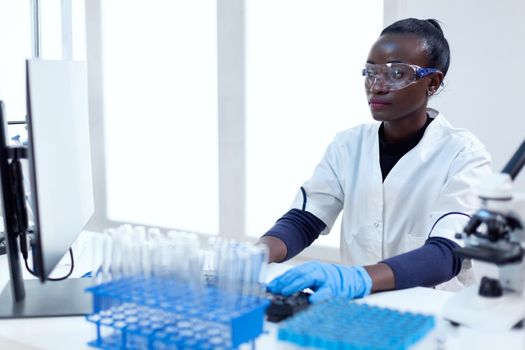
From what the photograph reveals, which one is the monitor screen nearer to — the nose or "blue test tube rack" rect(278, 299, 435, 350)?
"blue test tube rack" rect(278, 299, 435, 350)

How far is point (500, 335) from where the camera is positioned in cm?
113

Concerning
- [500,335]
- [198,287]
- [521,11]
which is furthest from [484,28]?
[198,287]

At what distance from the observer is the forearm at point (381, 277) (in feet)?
4.89

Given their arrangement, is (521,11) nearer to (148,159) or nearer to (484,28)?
(484,28)

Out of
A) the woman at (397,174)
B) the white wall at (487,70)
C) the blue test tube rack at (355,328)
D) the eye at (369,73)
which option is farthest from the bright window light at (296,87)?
the blue test tube rack at (355,328)

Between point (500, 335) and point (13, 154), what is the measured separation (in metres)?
1.03

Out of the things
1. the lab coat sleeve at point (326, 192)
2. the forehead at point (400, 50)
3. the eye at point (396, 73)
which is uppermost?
the forehead at point (400, 50)

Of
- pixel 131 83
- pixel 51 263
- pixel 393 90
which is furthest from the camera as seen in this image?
pixel 131 83

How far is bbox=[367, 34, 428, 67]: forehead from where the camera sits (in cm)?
188

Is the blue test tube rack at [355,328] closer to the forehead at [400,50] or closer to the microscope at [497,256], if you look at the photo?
the microscope at [497,256]

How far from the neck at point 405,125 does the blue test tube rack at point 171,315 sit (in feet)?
3.42

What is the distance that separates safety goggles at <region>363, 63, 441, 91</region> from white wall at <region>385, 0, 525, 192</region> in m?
1.31

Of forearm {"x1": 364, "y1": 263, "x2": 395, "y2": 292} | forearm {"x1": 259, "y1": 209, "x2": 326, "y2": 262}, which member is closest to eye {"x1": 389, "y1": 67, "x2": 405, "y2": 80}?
forearm {"x1": 259, "y1": 209, "x2": 326, "y2": 262}

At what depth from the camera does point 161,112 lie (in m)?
4.29
